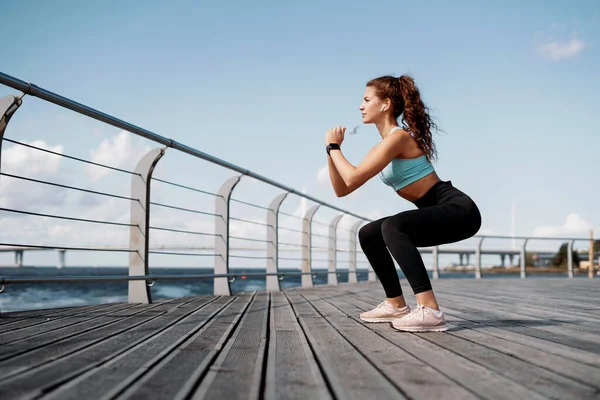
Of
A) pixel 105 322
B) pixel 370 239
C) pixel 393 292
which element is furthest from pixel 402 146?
pixel 105 322

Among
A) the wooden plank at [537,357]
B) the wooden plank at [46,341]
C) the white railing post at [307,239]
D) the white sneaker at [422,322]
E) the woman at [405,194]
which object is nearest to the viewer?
the wooden plank at [537,357]

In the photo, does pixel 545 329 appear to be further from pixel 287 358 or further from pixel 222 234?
pixel 222 234

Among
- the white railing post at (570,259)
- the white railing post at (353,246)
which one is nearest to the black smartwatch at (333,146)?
the white railing post at (353,246)

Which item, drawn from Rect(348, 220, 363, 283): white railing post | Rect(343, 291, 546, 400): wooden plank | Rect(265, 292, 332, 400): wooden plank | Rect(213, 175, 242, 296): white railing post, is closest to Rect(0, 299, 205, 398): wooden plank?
Rect(265, 292, 332, 400): wooden plank

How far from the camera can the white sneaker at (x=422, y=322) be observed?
2057mm

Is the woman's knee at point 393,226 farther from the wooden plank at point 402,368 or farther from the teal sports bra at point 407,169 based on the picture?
the wooden plank at point 402,368

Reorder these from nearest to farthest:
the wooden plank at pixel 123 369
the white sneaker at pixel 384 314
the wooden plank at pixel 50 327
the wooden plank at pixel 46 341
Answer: the wooden plank at pixel 123 369
the wooden plank at pixel 46 341
the wooden plank at pixel 50 327
the white sneaker at pixel 384 314

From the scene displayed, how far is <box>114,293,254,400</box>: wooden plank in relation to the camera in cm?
105

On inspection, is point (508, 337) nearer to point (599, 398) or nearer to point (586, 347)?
point (586, 347)

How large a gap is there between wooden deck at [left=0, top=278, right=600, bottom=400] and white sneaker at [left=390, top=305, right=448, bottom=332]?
0.04 m

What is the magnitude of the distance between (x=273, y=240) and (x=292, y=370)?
3.97 meters

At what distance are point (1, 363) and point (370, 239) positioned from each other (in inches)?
63.5

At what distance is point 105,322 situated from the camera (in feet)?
7.46

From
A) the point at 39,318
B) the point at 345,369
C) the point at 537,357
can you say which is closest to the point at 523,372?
the point at 537,357
